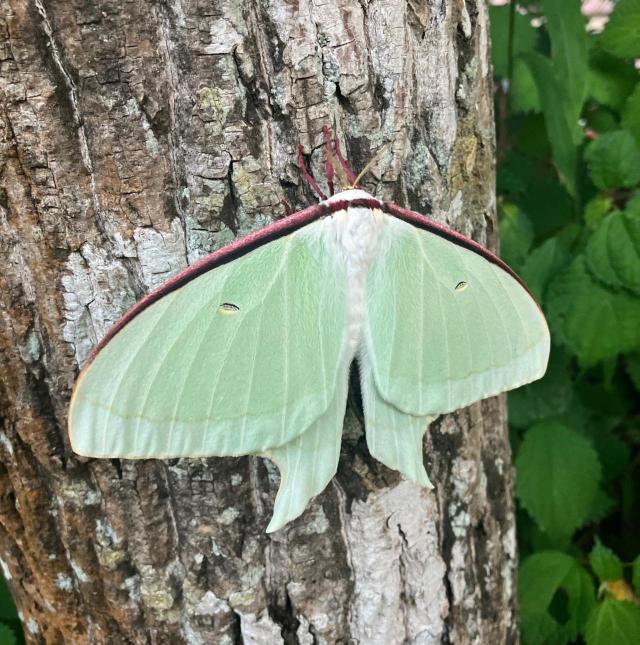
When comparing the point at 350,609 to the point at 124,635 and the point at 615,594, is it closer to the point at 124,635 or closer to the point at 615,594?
the point at 124,635

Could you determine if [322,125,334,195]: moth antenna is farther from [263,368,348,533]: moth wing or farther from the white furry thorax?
[263,368,348,533]: moth wing

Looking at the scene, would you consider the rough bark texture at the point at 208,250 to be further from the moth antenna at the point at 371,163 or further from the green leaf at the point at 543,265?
the green leaf at the point at 543,265

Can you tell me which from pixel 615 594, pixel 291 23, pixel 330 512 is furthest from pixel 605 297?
pixel 291 23

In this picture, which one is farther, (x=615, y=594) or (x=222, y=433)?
(x=615, y=594)

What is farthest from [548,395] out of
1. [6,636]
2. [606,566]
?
[6,636]

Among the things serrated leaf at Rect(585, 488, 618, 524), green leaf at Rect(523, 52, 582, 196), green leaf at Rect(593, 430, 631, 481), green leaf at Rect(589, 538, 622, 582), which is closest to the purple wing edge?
green leaf at Rect(523, 52, 582, 196)

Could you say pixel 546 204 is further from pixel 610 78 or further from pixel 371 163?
pixel 371 163

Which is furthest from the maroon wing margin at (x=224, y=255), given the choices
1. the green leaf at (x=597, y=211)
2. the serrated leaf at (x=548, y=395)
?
the serrated leaf at (x=548, y=395)
